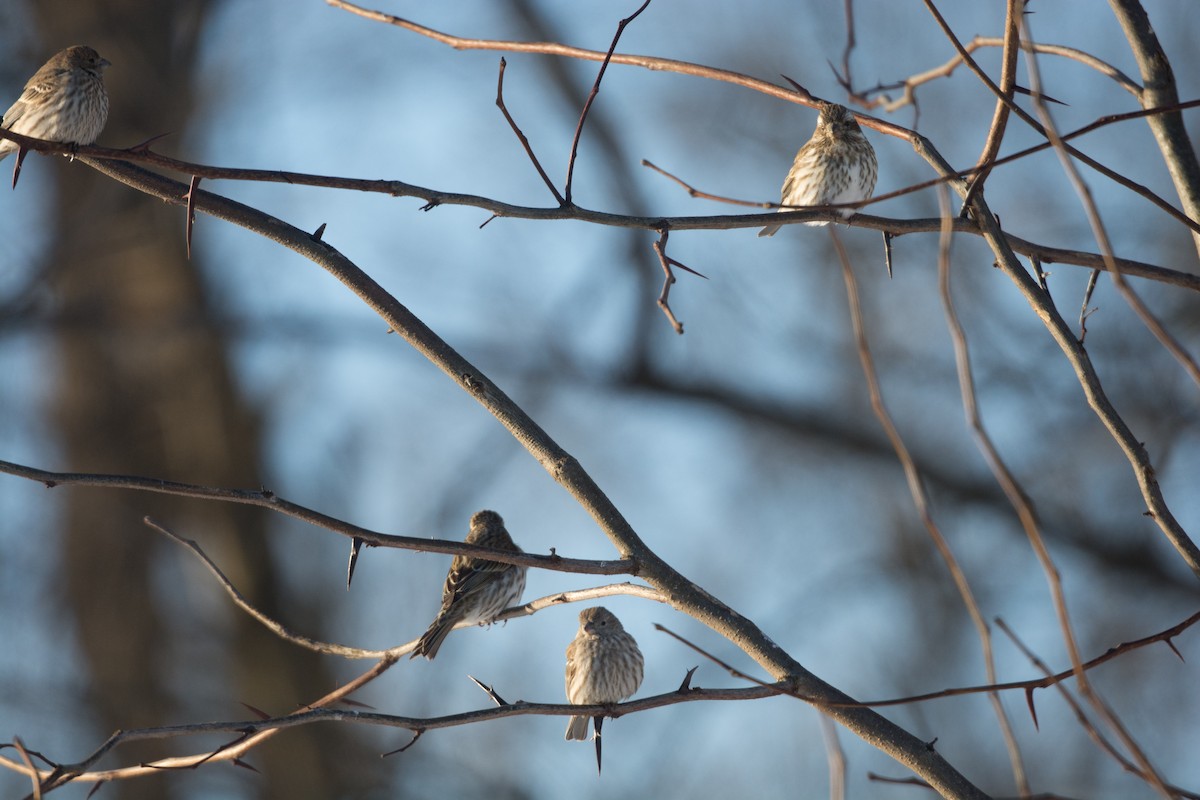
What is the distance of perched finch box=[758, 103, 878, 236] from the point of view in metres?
6.88

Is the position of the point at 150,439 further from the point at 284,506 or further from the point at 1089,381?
the point at 1089,381

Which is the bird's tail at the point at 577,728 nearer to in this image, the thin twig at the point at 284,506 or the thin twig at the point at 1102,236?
the thin twig at the point at 284,506

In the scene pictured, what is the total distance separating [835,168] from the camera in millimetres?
6883

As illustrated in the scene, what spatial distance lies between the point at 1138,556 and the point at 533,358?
775 centimetres

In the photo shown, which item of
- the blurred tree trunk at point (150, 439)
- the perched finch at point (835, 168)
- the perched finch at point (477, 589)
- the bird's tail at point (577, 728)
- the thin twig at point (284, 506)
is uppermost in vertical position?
the blurred tree trunk at point (150, 439)

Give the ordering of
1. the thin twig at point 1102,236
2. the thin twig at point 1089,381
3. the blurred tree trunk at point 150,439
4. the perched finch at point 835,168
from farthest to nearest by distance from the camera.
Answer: the blurred tree trunk at point 150,439 → the perched finch at point 835,168 → the thin twig at point 1089,381 → the thin twig at point 1102,236

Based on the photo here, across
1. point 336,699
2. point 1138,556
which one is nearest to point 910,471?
point 336,699

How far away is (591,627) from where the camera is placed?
7.26 meters

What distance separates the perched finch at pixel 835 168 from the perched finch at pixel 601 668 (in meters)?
2.44

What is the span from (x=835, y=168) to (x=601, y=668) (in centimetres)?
306

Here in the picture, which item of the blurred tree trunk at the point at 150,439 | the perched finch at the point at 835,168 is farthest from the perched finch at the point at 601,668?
the blurred tree trunk at the point at 150,439

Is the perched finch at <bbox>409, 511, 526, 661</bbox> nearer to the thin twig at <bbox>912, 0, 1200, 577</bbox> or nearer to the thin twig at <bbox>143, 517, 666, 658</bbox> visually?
the thin twig at <bbox>143, 517, 666, 658</bbox>

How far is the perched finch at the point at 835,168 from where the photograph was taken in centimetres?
688

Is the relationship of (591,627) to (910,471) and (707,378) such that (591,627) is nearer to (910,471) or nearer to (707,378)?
(910,471)
